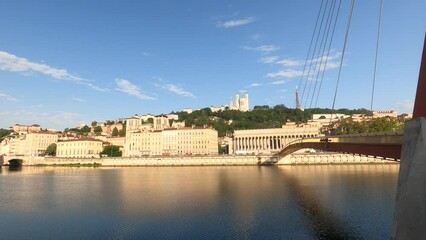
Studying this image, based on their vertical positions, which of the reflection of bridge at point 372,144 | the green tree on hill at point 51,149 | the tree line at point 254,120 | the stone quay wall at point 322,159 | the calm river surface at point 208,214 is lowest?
the calm river surface at point 208,214

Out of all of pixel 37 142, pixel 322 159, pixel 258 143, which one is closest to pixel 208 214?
pixel 322 159

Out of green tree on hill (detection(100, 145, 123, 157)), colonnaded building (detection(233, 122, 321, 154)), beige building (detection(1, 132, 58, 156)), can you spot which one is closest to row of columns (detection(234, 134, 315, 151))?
colonnaded building (detection(233, 122, 321, 154))

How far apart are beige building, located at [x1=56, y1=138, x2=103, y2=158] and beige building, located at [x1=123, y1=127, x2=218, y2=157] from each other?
12.9 meters

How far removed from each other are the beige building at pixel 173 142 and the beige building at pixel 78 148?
42.4 feet

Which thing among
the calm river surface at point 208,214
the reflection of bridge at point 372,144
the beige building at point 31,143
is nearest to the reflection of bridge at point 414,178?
the reflection of bridge at point 372,144

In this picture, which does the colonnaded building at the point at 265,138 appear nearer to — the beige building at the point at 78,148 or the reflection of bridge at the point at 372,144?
the beige building at the point at 78,148

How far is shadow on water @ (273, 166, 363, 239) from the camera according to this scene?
19312mm

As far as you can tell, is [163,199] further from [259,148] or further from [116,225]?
→ [259,148]

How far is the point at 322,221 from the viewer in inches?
886

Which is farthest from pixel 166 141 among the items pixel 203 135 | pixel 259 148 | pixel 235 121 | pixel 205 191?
pixel 205 191

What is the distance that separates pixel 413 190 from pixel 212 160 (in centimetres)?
9139

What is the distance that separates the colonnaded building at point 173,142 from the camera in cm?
12456

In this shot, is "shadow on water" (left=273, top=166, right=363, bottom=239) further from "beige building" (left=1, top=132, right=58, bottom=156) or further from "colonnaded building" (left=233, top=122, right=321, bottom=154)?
"beige building" (left=1, top=132, right=58, bottom=156)

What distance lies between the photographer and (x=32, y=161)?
11638 centimetres
